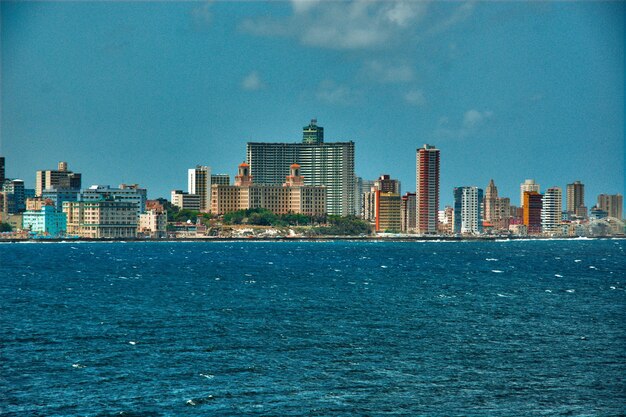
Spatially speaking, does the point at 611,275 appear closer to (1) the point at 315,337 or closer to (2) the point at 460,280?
(2) the point at 460,280

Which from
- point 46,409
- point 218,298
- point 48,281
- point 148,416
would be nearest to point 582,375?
point 148,416

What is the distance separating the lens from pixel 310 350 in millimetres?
58875

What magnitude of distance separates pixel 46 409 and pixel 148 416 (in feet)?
17.0

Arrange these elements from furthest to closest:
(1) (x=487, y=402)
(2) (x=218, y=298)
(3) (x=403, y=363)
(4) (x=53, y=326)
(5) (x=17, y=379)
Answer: (2) (x=218, y=298)
(4) (x=53, y=326)
(3) (x=403, y=363)
(5) (x=17, y=379)
(1) (x=487, y=402)

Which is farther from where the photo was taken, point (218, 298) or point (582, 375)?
point (218, 298)

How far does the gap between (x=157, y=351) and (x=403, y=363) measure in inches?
615

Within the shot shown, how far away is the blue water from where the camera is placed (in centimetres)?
4616

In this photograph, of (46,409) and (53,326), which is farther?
(53,326)

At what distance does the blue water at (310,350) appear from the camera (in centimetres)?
4616

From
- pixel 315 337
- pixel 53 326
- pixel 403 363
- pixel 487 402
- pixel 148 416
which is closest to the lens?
pixel 148 416

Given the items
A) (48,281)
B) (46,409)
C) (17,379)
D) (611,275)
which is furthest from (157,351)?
(611,275)

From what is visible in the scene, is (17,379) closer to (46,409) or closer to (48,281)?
(46,409)

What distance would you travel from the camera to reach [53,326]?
6838 cm

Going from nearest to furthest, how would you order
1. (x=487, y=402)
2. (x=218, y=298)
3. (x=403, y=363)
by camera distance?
(x=487, y=402) → (x=403, y=363) → (x=218, y=298)
